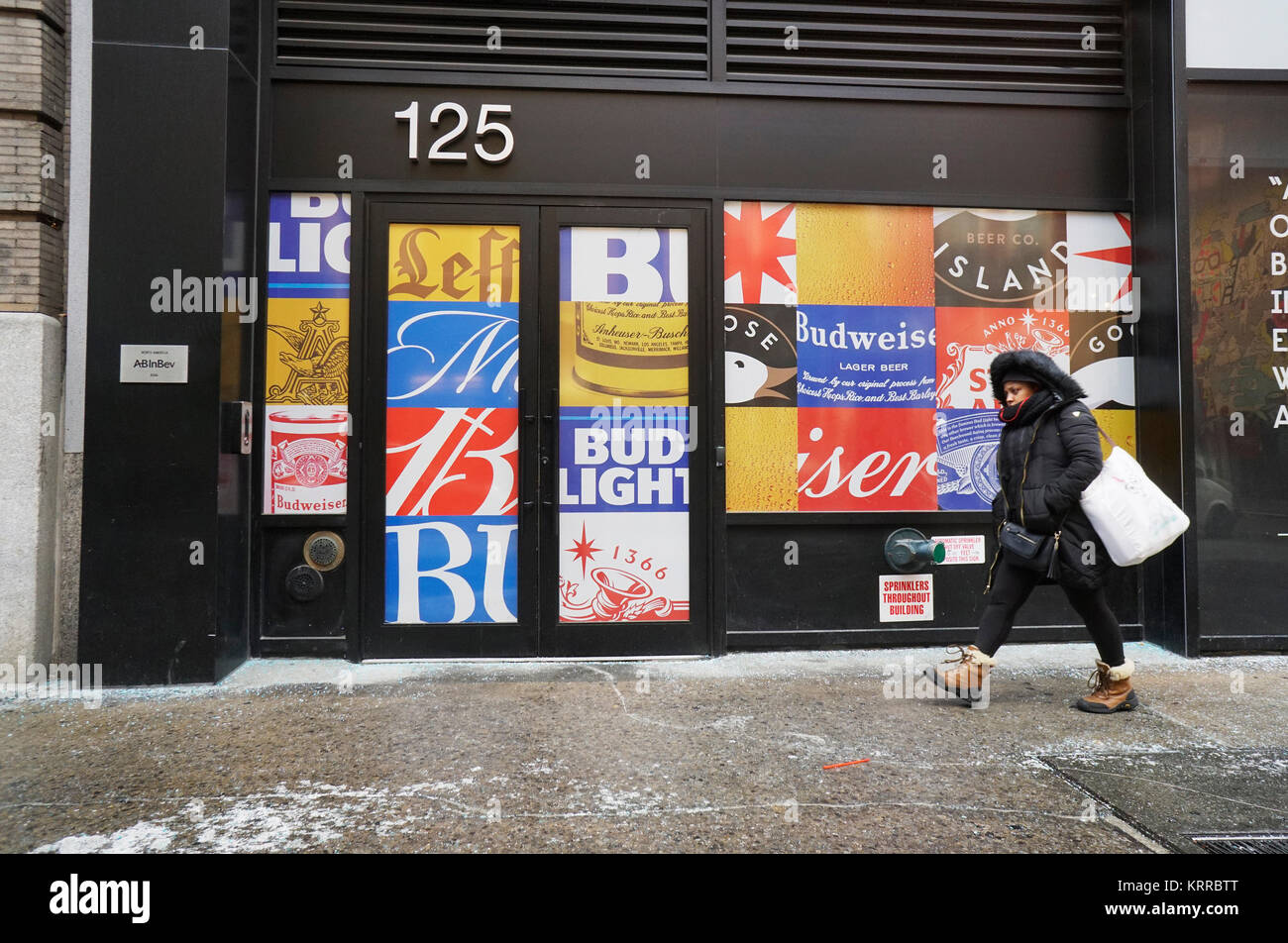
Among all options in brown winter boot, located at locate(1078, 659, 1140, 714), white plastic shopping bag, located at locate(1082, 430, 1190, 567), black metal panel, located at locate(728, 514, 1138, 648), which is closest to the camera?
white plastic shopping bag, located at locate(1082, 430, 1190, 567)

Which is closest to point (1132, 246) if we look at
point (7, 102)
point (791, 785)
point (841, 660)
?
point (841, 660)

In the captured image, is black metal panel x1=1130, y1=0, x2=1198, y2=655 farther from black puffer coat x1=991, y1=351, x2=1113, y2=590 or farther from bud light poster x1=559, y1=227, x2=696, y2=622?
bud light poster x1=559, y1=227, x2=696, y2=622

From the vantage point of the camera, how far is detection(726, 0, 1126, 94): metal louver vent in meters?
5.60

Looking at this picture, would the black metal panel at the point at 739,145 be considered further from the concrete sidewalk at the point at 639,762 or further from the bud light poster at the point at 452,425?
the concrete sidewalk at the point at 639,762

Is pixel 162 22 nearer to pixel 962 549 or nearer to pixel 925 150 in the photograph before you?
pixel 925 150

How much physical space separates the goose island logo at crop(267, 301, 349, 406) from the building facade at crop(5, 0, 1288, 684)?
24 mm

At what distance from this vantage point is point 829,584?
5.54 metres

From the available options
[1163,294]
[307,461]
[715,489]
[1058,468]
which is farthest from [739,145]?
[307,461]

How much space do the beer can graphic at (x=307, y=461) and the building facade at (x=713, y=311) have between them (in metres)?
0.02

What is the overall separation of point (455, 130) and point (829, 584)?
13.5 feet

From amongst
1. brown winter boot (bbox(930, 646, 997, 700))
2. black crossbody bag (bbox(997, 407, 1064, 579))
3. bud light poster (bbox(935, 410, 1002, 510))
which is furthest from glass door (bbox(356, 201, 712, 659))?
black crossbody bag (bbox(997, 407, 1064, 579))

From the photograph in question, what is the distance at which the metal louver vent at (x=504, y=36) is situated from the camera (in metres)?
5.39

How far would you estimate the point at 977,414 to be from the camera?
5.65 meters
